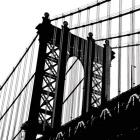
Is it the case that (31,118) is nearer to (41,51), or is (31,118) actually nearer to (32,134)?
(32,134)

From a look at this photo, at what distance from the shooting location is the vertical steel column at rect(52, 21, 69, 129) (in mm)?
12688

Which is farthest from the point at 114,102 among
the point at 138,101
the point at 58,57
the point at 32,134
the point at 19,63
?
the point at 19,63

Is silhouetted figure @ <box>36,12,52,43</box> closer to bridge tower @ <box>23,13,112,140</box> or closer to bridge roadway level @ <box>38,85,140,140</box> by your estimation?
bridge tower @ <box>23,13,112,140</box>

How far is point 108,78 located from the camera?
1493cm

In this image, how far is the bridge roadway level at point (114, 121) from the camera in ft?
26.0

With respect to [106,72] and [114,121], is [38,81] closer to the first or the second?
[106,72]

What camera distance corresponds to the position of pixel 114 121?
842cm

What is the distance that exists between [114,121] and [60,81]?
5.16 meters

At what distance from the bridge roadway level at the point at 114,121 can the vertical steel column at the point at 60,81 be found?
254cm

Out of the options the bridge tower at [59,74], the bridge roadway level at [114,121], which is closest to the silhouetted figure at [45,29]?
the bridge tower at [59,74]

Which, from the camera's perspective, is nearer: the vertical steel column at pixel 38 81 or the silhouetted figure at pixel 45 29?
the vertical steel column at pixel 38 81

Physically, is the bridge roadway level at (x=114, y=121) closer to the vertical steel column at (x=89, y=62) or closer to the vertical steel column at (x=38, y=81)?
the vertical steel column at (x=38, y=81)

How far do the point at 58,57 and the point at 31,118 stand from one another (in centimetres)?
255

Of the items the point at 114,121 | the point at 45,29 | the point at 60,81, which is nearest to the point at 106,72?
the point at 60,81
